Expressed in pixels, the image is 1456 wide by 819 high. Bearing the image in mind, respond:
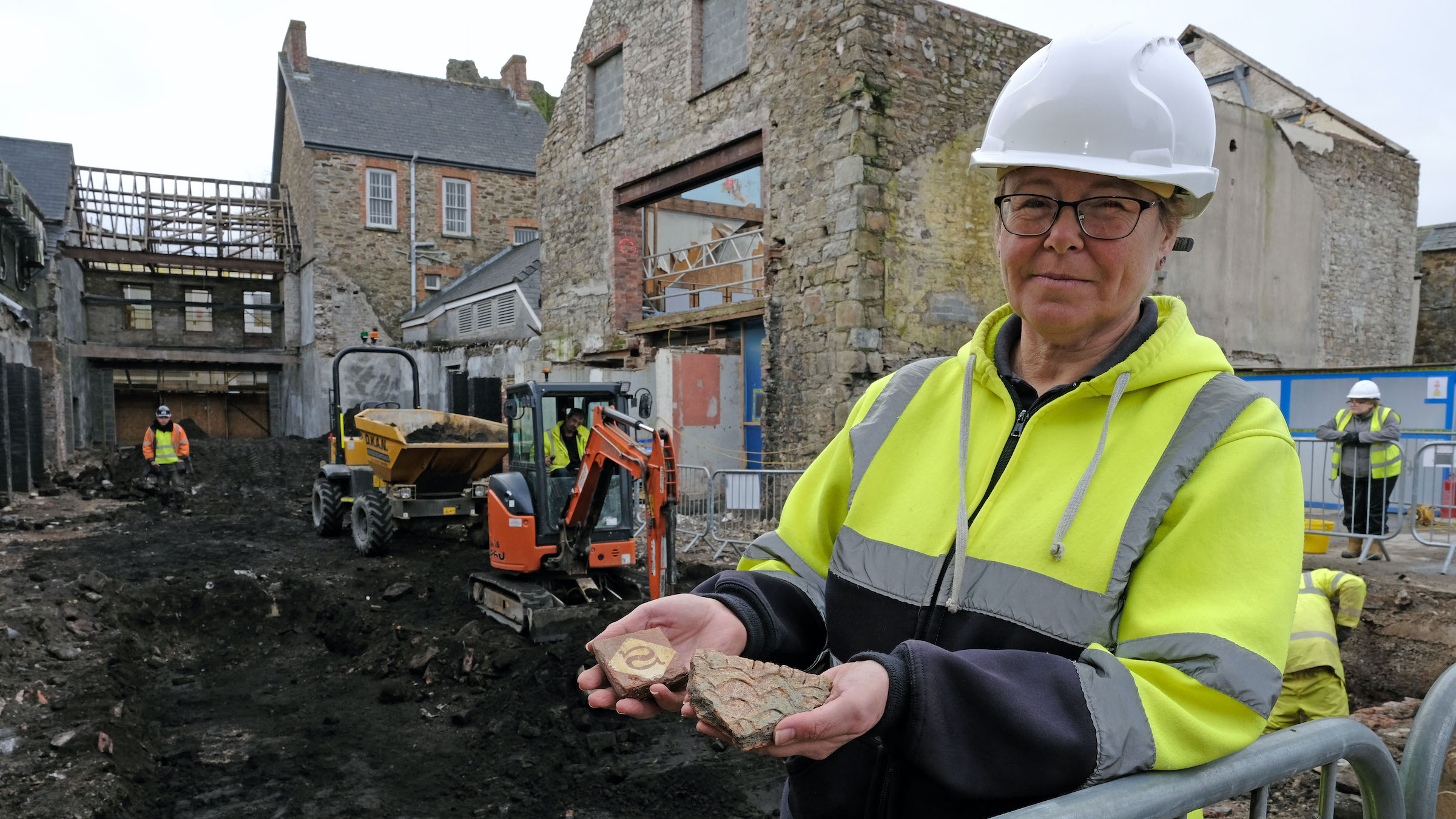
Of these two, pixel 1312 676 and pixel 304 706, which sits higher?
pixel 1312 676

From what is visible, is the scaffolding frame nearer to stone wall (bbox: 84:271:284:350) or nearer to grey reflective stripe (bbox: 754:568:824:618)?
stone wall (bbox: 84:271:284:350)

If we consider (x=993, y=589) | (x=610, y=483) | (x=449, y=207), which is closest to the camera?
(x=993, y=589)

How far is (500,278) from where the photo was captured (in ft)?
74.3

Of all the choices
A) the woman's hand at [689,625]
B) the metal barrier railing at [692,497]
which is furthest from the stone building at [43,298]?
the woman's hand at [689,625]

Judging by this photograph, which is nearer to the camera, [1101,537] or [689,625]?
[1101,537]

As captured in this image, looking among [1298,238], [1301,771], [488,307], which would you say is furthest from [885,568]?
[488,307]

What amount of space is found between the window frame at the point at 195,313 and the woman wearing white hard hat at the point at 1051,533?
33.9 metres

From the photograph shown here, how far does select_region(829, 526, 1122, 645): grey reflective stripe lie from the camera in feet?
4.21

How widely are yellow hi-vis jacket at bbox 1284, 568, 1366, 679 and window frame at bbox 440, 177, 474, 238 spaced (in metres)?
27.6

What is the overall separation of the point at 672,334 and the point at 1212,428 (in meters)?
13.0

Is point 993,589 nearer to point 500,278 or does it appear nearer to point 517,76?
point 500,278

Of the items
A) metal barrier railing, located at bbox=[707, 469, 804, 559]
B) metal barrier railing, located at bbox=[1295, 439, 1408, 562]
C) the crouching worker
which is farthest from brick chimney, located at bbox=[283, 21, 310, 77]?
metal barrier railing, located at bbox=[1295, 439, 1408, 562]

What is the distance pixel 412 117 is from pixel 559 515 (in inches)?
1019

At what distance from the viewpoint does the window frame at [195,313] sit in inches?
1186
